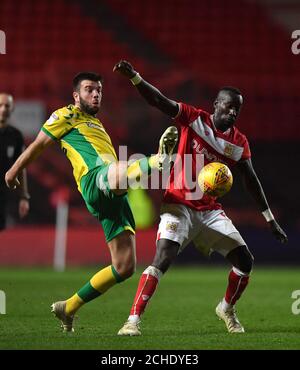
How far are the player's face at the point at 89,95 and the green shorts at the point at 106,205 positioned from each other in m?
0.52

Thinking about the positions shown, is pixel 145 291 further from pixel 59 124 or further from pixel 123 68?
pixel 123 68

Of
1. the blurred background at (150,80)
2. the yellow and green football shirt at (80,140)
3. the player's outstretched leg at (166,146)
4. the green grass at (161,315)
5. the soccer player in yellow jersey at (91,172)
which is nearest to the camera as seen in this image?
the player's outstretched leg at (166,146)

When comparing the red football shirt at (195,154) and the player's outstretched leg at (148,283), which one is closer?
the player's outstretched leg at (148,283)

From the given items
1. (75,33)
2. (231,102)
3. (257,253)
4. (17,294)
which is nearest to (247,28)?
(75,33)

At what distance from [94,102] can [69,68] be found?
1050 cm

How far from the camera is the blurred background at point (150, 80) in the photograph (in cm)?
1500

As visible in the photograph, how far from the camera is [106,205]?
250 inches

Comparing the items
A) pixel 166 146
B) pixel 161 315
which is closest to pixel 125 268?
pixel 166 146

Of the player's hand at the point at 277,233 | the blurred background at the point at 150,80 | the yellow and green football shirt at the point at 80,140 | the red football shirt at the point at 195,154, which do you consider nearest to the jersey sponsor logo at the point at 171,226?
the red football shirt at the point at 195,154

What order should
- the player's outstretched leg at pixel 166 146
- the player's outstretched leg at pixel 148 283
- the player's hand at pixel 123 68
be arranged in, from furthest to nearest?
1. the player's outstretched leg at pixel 148 283
2. the player's hand at pixel 123 68
3. the player's outstretched leg at pixel 166 146

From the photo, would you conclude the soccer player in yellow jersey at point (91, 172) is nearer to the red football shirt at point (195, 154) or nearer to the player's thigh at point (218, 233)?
the red football shirt at point (195, 154)

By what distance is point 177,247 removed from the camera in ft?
21.0

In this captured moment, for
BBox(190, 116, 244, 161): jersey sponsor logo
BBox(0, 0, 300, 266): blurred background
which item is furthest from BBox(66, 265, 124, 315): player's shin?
BBox(0, 0, 300, 266): blurred background

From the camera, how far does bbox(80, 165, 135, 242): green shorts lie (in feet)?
20.6
